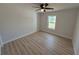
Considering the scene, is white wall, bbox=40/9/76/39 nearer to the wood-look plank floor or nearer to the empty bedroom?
the empty bedroom

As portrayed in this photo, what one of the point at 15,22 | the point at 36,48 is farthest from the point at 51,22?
the point at 36,48

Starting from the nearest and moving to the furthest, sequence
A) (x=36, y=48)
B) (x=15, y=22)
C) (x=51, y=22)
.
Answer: (x=36, y=48)
(x=15, y=22)
(x=51, y=22)

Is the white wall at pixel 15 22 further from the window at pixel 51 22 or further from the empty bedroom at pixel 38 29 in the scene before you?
the window at pixel 51 22

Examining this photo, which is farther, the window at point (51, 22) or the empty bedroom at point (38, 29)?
the window at point (51, 22)

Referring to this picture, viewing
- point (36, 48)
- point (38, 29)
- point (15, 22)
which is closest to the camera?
point (36, 48)

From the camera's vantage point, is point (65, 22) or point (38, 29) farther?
point (38, 29)

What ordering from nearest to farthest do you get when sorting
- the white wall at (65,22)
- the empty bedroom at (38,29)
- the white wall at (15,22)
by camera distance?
the empty bedroom at (38,29), the white wall at (15,22), the white wall at (65,22)

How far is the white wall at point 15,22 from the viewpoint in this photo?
310 cm

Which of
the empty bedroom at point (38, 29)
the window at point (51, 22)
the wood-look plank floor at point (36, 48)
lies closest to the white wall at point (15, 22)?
the empty bedroom at point (38, 29)

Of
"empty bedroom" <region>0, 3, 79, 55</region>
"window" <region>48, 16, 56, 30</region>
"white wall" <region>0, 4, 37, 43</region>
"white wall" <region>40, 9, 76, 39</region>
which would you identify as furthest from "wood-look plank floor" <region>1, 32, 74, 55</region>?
"window" <region>48, 16, 56, 30</region>

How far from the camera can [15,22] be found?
3.67 meters

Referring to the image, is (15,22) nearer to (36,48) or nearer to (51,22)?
(36,48)

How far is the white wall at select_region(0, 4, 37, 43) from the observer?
310cm
